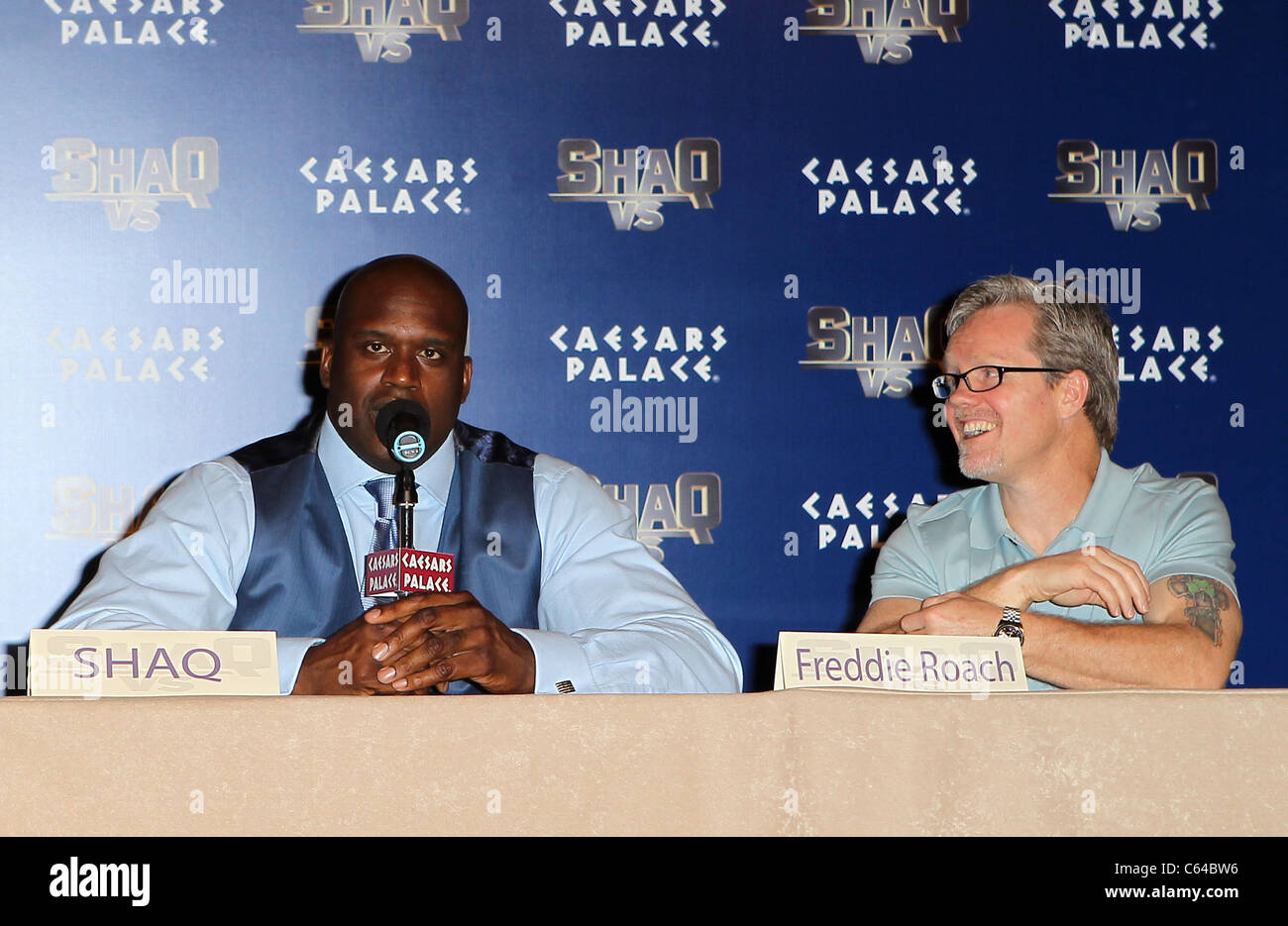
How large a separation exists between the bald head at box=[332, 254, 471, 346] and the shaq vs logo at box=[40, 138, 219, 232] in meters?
0.98

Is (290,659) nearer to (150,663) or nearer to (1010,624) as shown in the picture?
(150,663)

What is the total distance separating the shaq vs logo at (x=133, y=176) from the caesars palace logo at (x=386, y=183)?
22cm

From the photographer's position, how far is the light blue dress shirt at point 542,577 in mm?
1500

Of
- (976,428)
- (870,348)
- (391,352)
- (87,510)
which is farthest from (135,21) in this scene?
(976,428)

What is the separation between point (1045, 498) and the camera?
1.82 meters

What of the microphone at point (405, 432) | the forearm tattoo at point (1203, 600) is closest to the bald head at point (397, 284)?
the microphone at point (405, 432)

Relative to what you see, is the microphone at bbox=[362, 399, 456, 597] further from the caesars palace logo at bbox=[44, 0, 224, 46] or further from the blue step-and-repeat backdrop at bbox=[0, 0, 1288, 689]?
the caesars palace logo at bbox=[44, 0, 224, 46]

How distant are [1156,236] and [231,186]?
2.05 m

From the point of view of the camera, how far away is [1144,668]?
5.01ft

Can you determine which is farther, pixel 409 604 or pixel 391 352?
pixel 391 352

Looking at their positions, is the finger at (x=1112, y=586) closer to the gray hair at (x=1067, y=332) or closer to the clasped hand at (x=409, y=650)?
the gray hair at (x=1067, y=332)

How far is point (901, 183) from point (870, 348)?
0.38 m

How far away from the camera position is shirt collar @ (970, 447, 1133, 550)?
1778 millimetres

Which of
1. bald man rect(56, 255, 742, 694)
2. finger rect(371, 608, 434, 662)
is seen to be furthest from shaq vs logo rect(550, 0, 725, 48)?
finger rect(371, 608, 434, 662)
